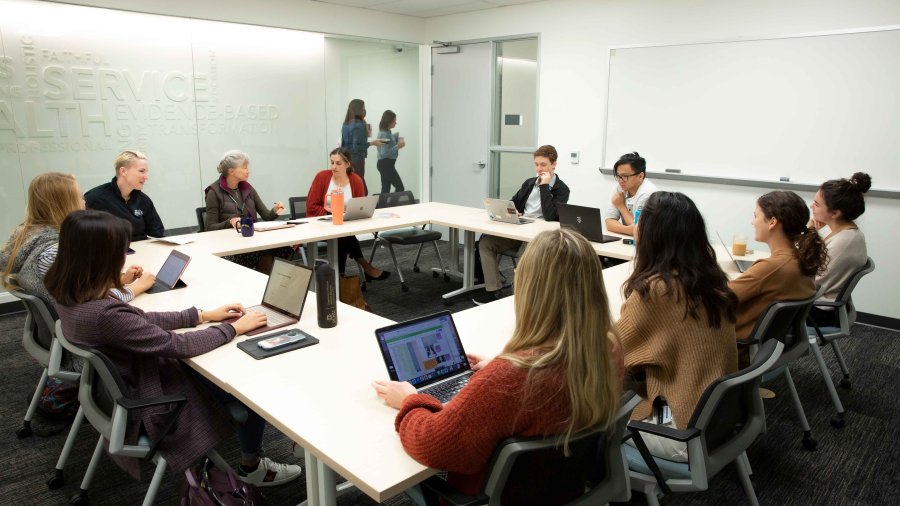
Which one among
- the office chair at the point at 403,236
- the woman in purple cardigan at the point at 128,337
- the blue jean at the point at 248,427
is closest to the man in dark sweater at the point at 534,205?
the office chair at the point at 403,236

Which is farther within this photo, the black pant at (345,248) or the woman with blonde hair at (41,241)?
the black pant at (345,248)

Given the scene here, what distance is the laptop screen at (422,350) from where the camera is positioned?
5.97 feet

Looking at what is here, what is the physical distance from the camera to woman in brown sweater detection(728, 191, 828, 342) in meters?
2.53

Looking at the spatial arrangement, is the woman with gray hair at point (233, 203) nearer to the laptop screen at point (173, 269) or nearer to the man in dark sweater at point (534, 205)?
the laptop screen at point (173, 269)

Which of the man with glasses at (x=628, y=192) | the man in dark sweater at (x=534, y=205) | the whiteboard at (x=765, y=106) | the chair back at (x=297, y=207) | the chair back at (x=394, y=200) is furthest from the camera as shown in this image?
the chair back at (x=394, y=200)

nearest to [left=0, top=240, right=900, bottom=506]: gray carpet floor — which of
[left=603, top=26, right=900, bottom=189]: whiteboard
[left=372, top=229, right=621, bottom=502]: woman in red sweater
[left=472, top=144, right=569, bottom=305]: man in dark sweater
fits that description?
[left=372, top=229, right=621, bottom=502]: woman in red sweater

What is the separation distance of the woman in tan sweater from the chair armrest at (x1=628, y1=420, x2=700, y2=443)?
222 mm

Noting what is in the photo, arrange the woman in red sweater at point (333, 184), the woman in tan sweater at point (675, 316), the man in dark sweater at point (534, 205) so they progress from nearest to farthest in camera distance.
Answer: the woman in tan sweater at point (675, 316) → the man in dark sweater at point (534, 205) → the woman in red sweater at point (333, 184)

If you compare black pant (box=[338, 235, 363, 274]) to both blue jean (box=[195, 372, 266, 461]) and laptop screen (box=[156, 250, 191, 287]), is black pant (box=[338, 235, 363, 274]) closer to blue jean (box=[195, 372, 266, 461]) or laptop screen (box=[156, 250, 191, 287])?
laptop screen (box=[156, 250, 191, 287])

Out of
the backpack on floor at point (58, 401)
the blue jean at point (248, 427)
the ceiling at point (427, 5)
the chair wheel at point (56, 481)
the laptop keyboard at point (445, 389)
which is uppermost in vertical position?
the ceiling at point (427, 5)

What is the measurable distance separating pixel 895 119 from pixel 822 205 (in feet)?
5.51

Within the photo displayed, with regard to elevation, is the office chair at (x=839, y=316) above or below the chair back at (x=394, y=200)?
below

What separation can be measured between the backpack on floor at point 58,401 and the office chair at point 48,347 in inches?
8.0

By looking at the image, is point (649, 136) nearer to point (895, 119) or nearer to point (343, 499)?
point (895, 119)
